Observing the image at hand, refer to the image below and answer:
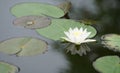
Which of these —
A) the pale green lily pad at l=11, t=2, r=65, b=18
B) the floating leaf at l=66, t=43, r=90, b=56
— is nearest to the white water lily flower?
the floating leaf at l=66, t=43, r=90, b=56

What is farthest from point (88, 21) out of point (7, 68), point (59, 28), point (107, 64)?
point (7, 68)

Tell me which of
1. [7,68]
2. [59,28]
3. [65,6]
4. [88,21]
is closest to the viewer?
[7,68]

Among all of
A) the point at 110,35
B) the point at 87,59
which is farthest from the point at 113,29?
the point at 87,59

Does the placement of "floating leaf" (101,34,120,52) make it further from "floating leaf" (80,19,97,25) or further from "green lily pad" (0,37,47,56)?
"green lily pad" (0,37,47,56)

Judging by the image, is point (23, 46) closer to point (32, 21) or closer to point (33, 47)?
point (33, 47)

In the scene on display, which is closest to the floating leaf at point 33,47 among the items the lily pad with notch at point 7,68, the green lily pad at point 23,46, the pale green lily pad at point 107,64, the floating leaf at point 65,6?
the green lily pad at point 23,46

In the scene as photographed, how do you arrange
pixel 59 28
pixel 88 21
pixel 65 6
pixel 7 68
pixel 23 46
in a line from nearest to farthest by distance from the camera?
1. pixel 7 68
2. pixel 23 46
3. pixel 59 28
4. pixel 88 21
5. pixel 65 6

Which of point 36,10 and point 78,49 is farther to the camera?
point 36,10
